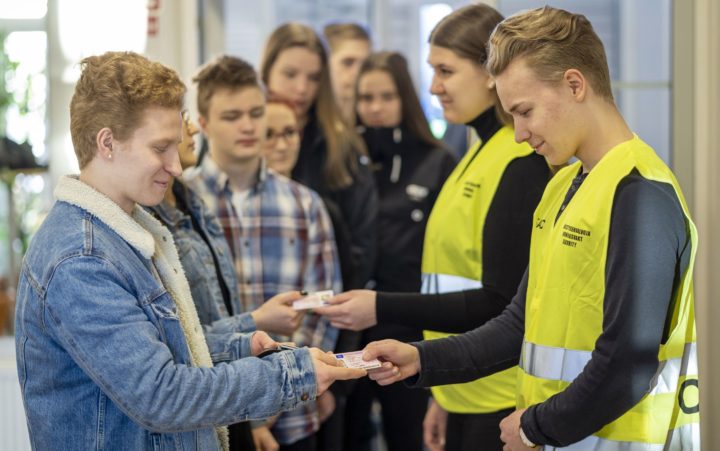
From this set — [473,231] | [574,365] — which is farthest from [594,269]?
[473,231]

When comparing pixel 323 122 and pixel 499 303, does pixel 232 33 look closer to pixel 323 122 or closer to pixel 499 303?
pixel 323 122

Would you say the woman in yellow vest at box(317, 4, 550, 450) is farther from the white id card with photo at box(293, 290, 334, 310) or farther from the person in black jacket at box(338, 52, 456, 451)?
the person in black jacket at box(338, 52, 456, 451)

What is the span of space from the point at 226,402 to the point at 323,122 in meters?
2.13

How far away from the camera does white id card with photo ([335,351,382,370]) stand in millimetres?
1908

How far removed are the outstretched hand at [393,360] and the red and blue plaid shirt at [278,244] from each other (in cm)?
87

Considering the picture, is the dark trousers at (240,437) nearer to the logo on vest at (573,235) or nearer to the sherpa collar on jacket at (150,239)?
the sherpa collar on jacket at (150,239)

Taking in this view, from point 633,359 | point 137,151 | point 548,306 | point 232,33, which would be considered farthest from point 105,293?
point 232,33

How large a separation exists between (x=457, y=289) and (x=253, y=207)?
0.85 metres

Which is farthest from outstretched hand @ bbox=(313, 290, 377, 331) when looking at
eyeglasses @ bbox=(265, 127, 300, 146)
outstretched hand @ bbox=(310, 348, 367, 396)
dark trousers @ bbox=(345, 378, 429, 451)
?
eyeglasses @ bbox=(265, 127, 300, 146)

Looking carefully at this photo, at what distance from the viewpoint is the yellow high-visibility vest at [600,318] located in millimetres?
1558

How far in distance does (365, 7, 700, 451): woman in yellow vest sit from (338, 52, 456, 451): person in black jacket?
1572 mm

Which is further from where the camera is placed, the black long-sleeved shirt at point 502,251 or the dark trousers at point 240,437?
the dark trousers at point 240,437

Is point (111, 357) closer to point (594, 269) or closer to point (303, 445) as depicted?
point (594, 269)

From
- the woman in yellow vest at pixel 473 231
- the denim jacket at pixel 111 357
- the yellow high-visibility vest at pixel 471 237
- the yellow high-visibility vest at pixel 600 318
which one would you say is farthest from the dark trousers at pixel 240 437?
the yellow high-visibility vest at pixel 600 318
